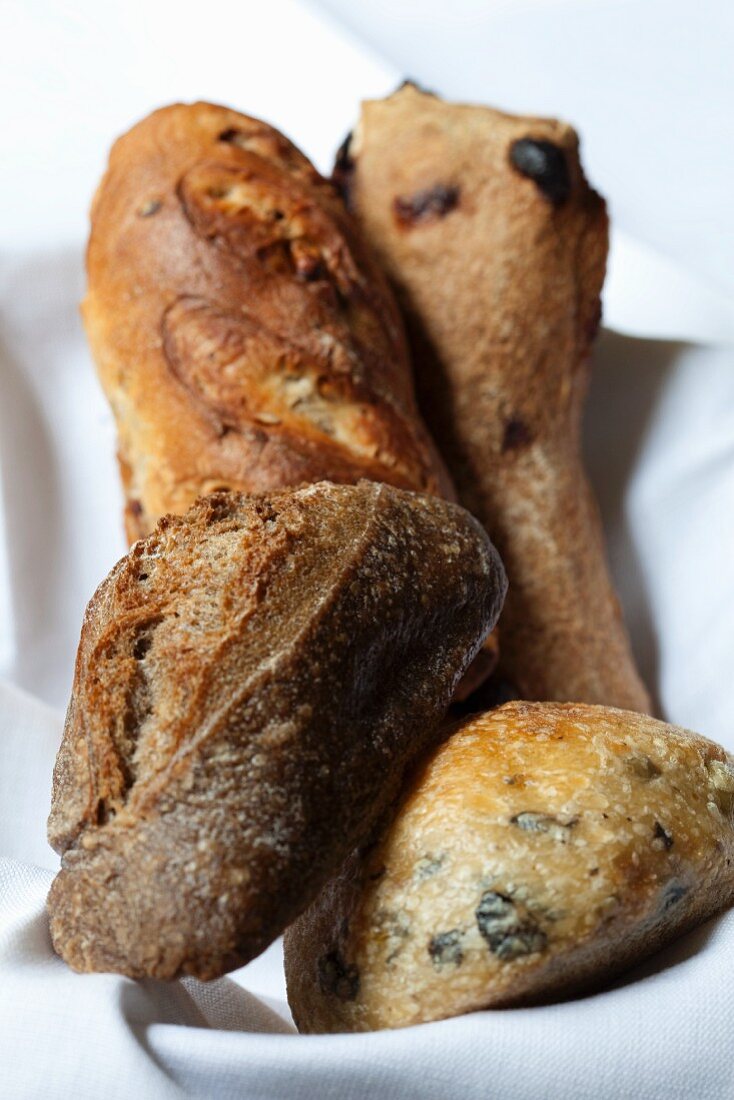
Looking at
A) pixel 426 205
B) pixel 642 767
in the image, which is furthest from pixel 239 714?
pixel 426 205

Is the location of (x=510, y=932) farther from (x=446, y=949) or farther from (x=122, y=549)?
(x=122, y=549)

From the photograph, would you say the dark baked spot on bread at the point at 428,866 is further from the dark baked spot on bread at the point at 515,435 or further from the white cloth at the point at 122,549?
the dark baked spot on bread at the point at 515,435

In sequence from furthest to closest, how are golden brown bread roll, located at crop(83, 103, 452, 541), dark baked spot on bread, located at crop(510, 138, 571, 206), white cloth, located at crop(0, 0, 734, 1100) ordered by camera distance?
dark baked spot on bread, located at crop(510, 138, 571, 206) < golden brown bread roll, located at crop(83, 103, 452, 541) < white cloth, located at crop(0, 0, 734, 1100)

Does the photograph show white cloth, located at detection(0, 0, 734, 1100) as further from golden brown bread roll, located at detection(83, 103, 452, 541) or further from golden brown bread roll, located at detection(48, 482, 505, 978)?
golden brown bread roll, located at detection(83, 103, 452, 541)

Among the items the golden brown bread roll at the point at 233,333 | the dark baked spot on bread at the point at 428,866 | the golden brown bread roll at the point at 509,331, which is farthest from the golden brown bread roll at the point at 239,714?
the golden brown bread roll at the point at 509,331

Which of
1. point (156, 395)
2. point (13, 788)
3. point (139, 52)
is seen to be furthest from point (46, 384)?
point (139, 52)

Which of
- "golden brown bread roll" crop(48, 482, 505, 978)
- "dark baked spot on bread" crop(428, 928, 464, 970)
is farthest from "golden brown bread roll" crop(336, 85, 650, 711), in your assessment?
"dark baked spot on bread" crop(428, 928, 464, 970)
